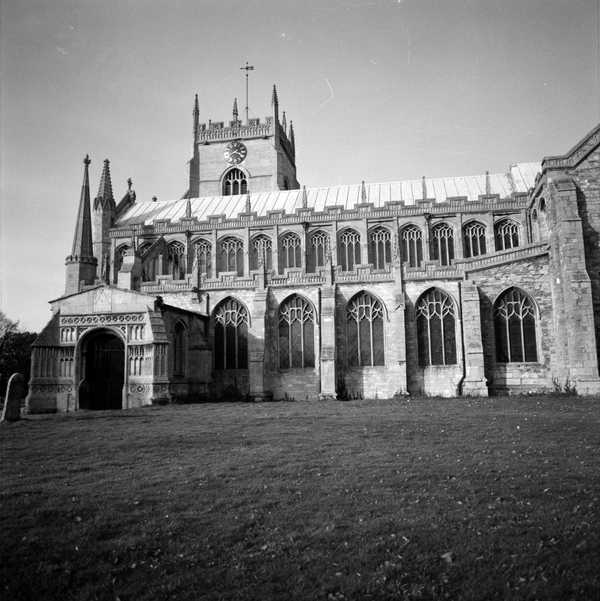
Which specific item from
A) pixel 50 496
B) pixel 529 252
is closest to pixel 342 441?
pixel 50 496

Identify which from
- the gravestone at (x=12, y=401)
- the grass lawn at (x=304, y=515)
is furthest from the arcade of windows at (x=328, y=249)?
the grass lawn at (x=304, y=515)

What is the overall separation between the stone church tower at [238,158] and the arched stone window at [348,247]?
1703 cm

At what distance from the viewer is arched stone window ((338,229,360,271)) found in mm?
40656

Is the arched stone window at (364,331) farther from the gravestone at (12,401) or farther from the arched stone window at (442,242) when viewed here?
the gravestone at (12,401)

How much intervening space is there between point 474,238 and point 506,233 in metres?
2.16

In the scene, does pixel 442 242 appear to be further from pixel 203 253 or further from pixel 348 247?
pixel 203 253

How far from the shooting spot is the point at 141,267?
1517 inches

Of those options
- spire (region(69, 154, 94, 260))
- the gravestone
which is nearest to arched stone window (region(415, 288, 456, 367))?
the gravestone

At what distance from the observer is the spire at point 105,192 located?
46219mm

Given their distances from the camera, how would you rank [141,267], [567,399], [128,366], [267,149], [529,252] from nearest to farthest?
[567,399] < [128,366] < [529,252] < [141,267] < [267,149]

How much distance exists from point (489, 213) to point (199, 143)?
32991 mm

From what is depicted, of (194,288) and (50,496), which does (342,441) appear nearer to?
(50,496)

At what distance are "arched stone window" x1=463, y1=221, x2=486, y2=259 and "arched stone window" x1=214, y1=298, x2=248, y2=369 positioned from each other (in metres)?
17.1

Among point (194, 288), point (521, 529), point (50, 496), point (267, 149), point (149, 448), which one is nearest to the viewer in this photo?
point (521, 529)
